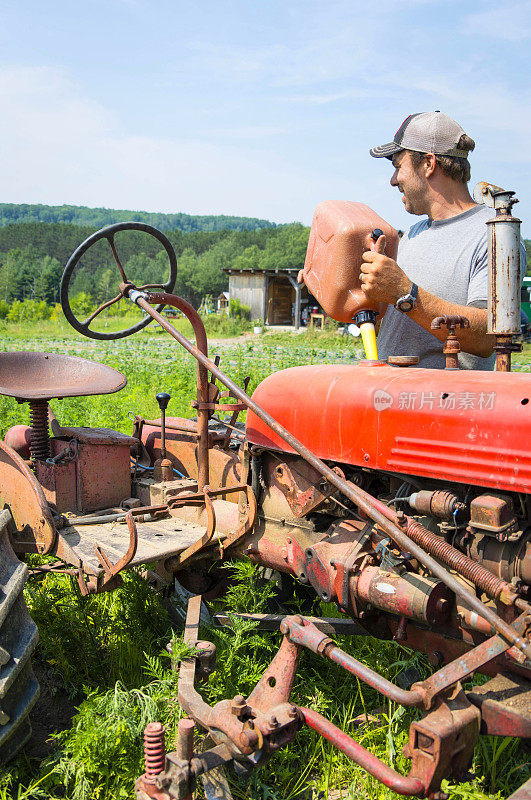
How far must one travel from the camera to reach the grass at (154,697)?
7.30ft

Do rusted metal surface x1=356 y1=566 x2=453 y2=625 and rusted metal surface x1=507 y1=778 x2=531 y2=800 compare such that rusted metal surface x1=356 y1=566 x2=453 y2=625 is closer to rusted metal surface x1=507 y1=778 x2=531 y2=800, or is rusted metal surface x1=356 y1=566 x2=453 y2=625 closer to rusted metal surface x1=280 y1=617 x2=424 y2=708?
rusted metal surface x1=280 y1=617 x2=424 y2=708

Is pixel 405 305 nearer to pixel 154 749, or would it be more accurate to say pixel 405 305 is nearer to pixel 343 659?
pixel 343 659

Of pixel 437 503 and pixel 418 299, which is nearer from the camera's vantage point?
pixel 437 503

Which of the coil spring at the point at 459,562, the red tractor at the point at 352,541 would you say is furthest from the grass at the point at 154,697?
the coil spring at the point at 459,562

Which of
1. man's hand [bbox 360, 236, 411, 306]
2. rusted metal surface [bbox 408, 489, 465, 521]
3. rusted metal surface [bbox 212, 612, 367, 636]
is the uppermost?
man's hand [bbox 360, 236, 411, 306]

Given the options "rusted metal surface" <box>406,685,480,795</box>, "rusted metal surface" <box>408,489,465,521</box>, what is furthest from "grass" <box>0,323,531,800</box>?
"rusted metal surface" <box>408,489,465,521</box>

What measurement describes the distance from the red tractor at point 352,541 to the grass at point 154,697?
0.18 metres

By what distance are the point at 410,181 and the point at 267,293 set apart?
34.2m

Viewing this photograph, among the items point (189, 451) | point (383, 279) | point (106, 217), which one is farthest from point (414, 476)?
point (106, 217)

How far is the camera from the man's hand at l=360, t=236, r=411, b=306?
2.38m

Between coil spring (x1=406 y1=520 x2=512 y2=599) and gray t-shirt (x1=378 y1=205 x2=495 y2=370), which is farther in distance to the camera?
gray t-shirt (x1=378 y1=205 x2=495 y2=370)

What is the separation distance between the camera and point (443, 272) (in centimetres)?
275

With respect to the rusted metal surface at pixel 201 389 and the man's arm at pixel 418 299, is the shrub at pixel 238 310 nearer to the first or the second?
the rusted metal surface at pixel 201 389

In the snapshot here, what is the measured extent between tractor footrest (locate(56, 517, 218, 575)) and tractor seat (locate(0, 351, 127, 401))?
0.76 metres
